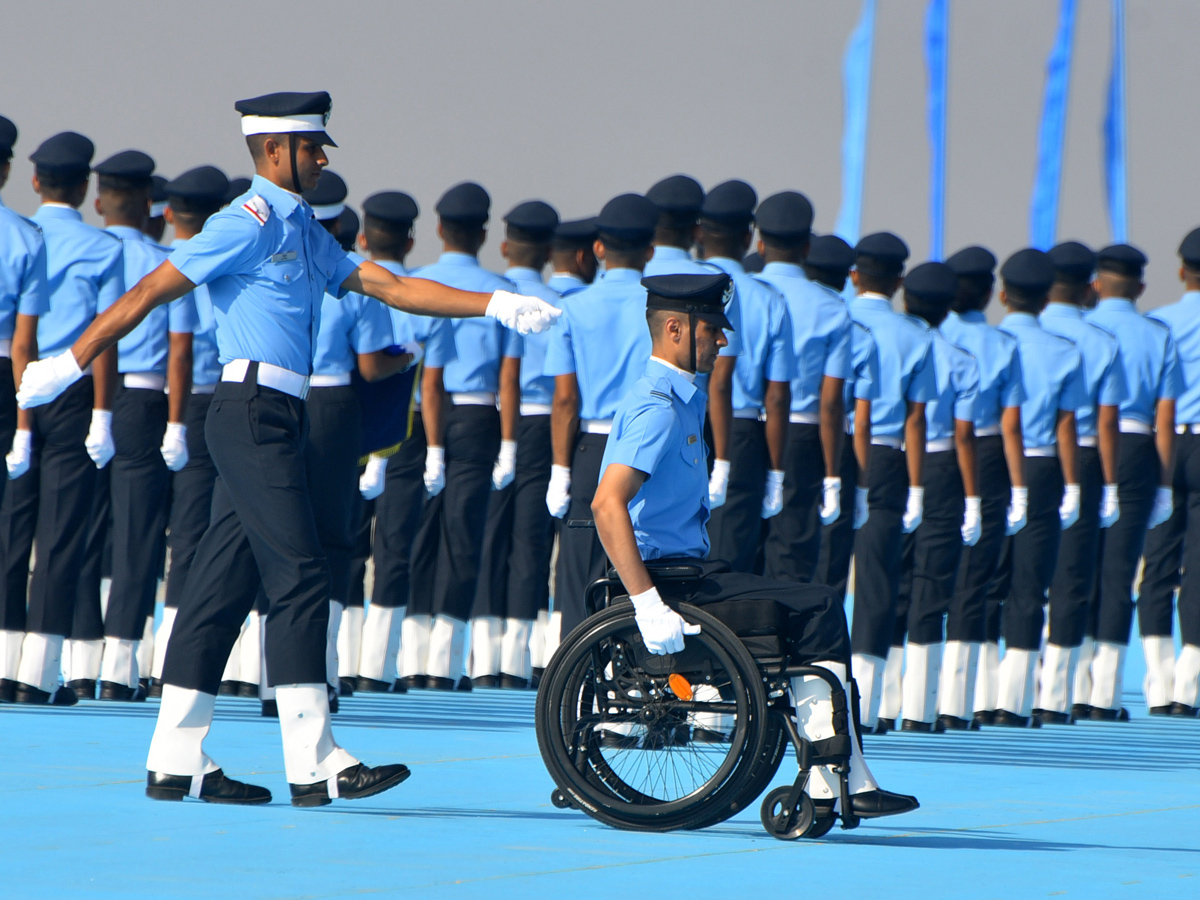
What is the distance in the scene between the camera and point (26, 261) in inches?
297

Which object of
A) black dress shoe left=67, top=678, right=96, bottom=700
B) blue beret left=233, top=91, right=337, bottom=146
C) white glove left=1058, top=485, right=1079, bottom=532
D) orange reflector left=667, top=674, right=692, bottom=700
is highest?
blue beret left=233, top=91, right=337, bottom=146

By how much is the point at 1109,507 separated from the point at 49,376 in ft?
18.9

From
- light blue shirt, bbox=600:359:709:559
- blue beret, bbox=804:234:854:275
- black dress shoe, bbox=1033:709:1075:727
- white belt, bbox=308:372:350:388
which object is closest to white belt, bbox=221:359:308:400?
light blue shirt, bbox=600:359:709:559

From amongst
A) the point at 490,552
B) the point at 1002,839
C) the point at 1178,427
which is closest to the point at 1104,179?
the point at 1178,427

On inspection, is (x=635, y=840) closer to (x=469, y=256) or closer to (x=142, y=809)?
(x=142, y=809)

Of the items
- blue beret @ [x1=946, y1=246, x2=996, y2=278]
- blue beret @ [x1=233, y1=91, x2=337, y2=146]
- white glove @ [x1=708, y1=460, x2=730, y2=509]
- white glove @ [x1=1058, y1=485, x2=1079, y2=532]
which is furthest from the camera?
white glove @ [x1=1058, y1=485, x2=1079, y2=532]

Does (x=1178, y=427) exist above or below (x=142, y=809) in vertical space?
above

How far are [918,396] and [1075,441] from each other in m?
1.12

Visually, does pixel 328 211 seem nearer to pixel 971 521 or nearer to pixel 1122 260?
pixel 971 521

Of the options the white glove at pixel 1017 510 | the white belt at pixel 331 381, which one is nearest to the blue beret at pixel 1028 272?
A: the white glove at pixel 1017 510

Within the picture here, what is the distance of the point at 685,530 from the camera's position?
5535 mm

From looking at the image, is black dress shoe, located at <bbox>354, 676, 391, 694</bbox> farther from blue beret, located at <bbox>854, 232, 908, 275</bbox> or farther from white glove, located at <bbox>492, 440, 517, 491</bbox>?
blue beret, located at <bbox>854, 232, 908, 275</bbox>

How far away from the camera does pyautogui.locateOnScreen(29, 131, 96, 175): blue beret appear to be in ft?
25.7

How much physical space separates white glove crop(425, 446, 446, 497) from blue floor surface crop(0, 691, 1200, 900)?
2022 mm
